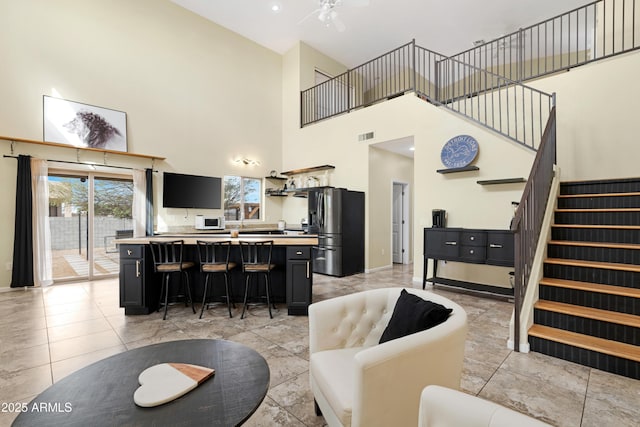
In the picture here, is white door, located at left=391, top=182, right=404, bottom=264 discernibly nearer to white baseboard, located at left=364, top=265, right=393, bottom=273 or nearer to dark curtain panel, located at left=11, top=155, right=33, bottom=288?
white baseboard, located at left=364, top=265, right=393, bottom=273

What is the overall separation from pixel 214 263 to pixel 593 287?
4.15m

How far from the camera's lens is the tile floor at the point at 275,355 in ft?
6.30

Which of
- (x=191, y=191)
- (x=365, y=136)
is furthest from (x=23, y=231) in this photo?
(x=365, y=136)

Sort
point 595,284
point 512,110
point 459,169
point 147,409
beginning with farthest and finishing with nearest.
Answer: point 459,169, point 512,110, point 595,284, point 147,409

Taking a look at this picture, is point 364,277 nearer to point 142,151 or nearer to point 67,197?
point 142,151

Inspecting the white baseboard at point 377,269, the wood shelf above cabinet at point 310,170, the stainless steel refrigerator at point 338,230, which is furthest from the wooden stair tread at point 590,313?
the wood shelf above cabinet at point 310,170

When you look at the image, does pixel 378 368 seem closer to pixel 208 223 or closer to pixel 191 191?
pixel 208 223

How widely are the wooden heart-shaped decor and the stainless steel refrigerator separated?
4.75 m

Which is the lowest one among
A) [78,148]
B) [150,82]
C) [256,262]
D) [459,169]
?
[256,262]

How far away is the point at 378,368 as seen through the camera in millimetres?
1206

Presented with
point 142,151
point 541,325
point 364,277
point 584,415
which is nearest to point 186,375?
point 584,415

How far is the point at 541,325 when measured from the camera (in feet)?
9.32

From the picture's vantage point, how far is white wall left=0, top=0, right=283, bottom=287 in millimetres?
4938

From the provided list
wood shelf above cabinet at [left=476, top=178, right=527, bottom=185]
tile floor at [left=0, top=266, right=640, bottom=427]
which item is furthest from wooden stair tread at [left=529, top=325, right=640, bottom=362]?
wood shelf above cabinet at [left=476, top=178, right=527, bottom=185]
